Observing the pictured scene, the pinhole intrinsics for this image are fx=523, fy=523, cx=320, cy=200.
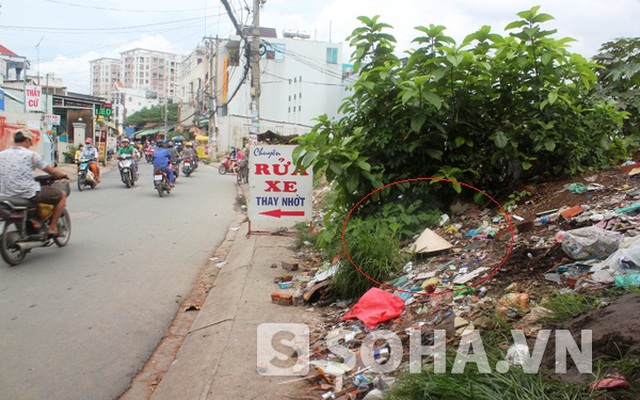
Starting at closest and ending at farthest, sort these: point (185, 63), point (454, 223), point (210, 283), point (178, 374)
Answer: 1. point (178, 374)
2. point (454, 223)
3. point (210, 283)
4. point (185, 63)

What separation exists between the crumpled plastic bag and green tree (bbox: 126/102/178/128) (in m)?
89.1

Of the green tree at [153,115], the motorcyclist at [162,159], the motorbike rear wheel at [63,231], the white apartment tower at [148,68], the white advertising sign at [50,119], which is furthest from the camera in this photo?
the white apartment tower at [148,68]

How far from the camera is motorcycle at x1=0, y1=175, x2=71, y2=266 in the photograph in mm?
6555

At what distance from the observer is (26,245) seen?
6.80m

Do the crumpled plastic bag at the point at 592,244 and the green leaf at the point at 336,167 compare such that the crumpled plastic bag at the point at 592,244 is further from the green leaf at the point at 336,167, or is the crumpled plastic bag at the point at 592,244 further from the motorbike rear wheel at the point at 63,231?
the motorbike rear wheel at the point at 63,231

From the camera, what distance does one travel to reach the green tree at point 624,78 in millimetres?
6023

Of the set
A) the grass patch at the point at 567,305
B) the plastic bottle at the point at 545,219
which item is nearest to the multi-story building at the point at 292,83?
the plastic bottle at the point at 545,219

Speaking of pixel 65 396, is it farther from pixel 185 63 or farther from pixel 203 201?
pixel 185 63

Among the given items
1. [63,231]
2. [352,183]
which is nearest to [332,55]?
[63,231]

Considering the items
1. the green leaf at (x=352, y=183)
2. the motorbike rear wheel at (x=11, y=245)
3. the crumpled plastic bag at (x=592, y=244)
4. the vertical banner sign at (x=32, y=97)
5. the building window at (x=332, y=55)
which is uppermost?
the building window at (x=332, y=55)

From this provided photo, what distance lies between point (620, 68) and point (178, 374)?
5.86m

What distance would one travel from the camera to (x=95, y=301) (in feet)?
17.6

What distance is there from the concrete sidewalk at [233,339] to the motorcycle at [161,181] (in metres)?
8.35

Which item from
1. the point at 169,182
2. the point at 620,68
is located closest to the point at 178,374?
the point at 620,68
